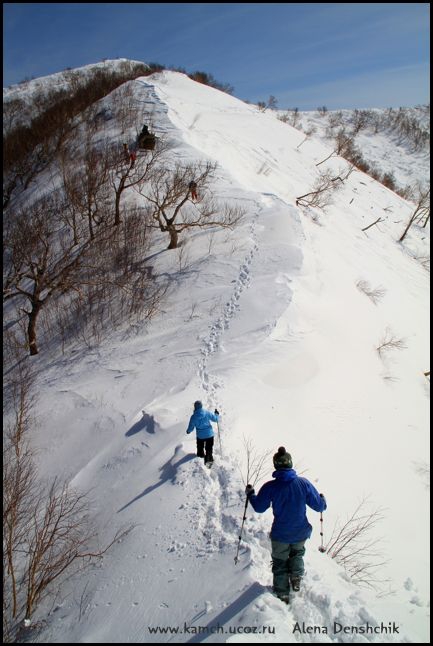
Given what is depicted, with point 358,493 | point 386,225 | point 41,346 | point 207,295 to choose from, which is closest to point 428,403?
point 358,493

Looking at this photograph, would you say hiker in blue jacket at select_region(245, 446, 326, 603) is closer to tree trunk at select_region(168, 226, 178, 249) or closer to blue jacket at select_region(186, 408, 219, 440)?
blue jacket at select_region(186, 408, 219, 440)

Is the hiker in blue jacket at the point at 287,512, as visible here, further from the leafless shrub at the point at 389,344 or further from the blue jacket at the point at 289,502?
the leafless shrub at the point at 389,344

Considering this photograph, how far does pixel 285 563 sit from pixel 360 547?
280 centimetres

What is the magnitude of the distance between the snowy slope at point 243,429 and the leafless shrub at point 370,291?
0.45 m

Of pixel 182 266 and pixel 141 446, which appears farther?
pixel 182 266

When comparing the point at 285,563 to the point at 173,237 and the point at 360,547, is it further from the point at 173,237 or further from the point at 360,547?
the point at 173,237

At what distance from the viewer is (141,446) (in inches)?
292

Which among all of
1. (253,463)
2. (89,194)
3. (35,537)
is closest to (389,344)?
(253,463)

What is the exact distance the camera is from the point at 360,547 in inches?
249

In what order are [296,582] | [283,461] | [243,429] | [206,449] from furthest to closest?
[243,429], [206,449], [296,582], [283,461]

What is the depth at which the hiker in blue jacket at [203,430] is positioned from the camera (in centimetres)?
634

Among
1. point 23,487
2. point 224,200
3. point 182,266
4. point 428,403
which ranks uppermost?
point 224,200

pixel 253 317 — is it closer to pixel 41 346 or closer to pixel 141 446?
pixel 141 446

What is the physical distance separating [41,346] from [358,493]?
10.7m
